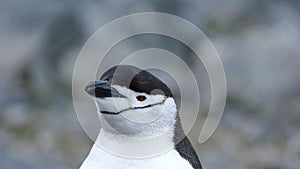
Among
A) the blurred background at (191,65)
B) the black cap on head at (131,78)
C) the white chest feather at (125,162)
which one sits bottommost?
the white chest feather at (125,162)

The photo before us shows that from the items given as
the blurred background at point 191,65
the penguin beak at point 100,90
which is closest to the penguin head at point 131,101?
the penguin beak at point 100,90

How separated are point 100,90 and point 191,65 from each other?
2577 millimetres

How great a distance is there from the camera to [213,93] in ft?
16.1

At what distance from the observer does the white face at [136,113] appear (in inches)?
100

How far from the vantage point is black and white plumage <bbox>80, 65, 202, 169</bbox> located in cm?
254

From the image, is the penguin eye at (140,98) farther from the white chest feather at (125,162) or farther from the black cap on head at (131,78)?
the white chest feather at (125,162)

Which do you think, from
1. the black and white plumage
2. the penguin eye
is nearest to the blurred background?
the black and white plumage

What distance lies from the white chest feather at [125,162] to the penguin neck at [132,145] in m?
0.01

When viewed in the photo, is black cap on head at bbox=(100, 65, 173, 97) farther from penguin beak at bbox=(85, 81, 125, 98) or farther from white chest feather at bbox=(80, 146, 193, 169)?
white chest feather at bbox=(80, 146, 193, 169)

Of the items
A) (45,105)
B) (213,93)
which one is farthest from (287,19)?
(45,105)

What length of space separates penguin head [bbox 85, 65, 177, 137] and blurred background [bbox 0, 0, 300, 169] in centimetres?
231

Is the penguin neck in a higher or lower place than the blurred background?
lower

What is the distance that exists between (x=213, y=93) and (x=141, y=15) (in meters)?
0.53

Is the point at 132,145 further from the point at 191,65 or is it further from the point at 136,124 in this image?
the point at 191,65
